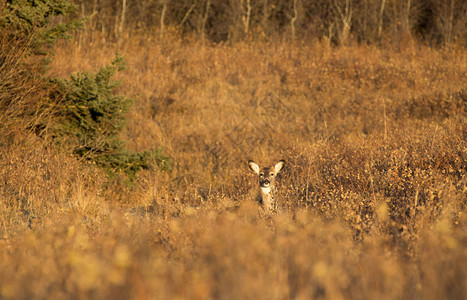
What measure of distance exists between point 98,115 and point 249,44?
12540mm

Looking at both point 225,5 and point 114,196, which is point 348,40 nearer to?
point 225,5

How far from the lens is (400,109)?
14094mm

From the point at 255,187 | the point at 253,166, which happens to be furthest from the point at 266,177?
the point at 255,187

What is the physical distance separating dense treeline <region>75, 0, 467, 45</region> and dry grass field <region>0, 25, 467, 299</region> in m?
2.21

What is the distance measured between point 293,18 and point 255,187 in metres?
16.8

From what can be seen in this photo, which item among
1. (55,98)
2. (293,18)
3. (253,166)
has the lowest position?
(253,166)

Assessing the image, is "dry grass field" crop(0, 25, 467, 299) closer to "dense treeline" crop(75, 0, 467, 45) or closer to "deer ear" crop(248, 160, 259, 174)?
"deer ear" crop(248, 160, 259, 174)

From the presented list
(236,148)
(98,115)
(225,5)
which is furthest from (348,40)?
(98,115)

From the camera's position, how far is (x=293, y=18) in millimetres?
23422

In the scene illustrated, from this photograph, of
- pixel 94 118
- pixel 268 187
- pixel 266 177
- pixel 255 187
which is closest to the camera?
pixel 268 187

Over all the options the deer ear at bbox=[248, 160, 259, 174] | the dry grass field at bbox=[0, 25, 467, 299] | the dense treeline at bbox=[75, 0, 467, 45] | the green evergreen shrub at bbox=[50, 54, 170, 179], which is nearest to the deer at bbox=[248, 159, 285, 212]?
the deer ear at bbox=[248, 160, 259, 174]

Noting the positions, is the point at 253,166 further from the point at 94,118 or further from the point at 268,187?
the point at 94,118

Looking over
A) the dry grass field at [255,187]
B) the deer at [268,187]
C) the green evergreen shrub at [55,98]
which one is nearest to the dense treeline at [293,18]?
the dry grass field at [255,187]

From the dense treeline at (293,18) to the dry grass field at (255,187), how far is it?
2213mm
